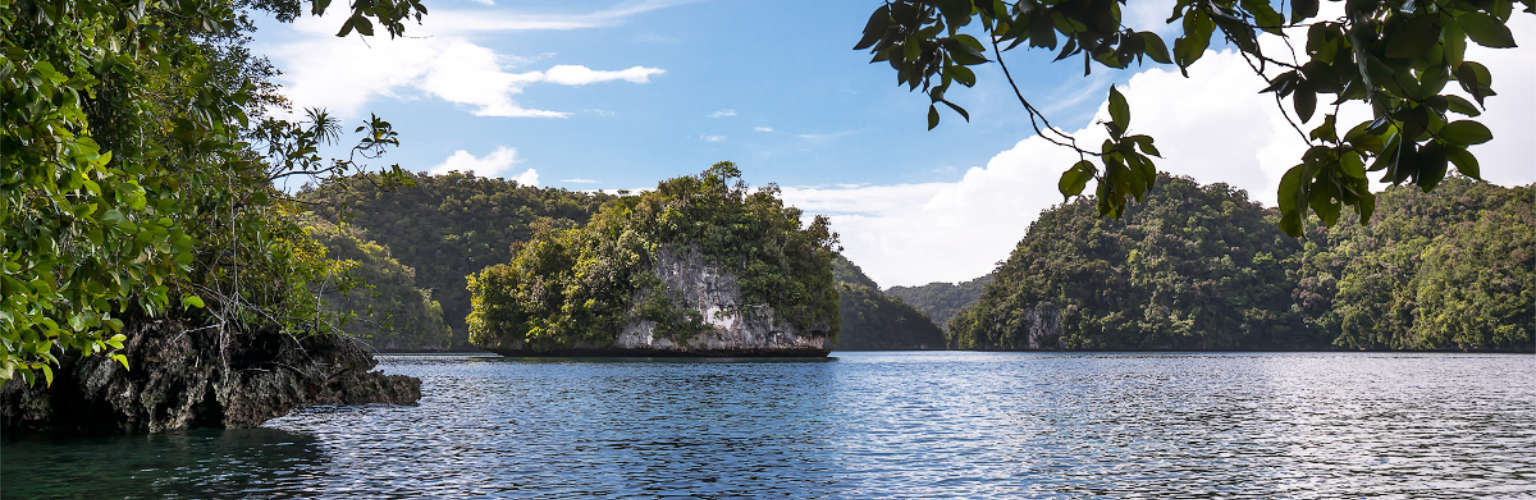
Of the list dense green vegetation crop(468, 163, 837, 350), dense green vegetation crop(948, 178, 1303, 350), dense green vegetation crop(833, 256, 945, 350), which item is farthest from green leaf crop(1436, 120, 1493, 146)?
dense green vegetation crop(833, 256, 945, 350)

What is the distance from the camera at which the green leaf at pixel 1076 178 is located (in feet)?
8.92

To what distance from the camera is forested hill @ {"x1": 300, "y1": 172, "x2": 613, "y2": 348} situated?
11256cm

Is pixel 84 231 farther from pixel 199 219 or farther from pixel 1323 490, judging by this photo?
pixel 1323 490

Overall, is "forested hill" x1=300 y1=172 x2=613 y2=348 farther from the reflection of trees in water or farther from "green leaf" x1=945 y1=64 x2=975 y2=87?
"green leaf" x1=945 y1=64 x2=975 y2=87

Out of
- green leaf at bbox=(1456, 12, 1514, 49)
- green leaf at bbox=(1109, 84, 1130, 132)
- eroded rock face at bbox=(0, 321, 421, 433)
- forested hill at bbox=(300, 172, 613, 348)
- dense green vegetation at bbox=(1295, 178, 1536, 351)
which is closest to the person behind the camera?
green leaf at bbox=(1456, 12, 1514, 49)

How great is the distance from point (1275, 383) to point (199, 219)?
4154 cm

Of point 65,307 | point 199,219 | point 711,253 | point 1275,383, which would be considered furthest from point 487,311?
point 65,307

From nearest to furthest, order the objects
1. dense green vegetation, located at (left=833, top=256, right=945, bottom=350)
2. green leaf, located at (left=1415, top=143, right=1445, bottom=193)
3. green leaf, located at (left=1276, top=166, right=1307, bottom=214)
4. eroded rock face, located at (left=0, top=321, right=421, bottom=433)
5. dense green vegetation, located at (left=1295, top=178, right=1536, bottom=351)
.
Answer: green leaf, located at (left=1415, top=143, right=1445, bottom=193), green leaf, located at (left=1276, top=166, right=1307, bottom=214), eroded rock face, located at (left=0, top=321, right=421, bottom=433), dense green vegetation, located at (left=1295, top=178, right=1536, bottom=351), dense green vegetation, located at (left=833, top=256, right=945, bottom=350)

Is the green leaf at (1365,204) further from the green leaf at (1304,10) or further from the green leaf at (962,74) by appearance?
the green leaf at (962,74)

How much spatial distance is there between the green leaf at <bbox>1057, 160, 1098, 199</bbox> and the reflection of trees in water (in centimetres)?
1297

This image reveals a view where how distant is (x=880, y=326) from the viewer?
147m

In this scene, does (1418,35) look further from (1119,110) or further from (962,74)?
(962,74)

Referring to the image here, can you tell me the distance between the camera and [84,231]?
5.44m

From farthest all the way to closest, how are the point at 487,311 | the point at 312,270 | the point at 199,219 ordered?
the point at 487,311 → the point at 312,270 → the point at 199,219
